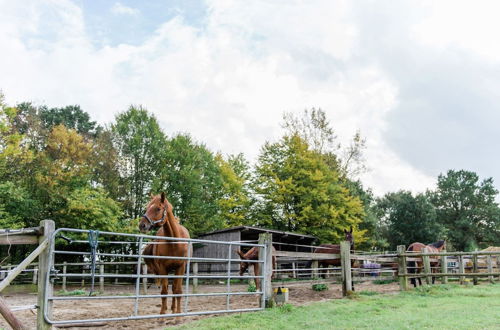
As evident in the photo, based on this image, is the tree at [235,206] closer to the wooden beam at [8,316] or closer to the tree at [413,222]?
the tree at [413,222]

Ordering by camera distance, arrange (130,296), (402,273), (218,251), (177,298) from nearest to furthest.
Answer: (130,296) → (177,298) → (402,273) → (218,251)

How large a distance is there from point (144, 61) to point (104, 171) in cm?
1441

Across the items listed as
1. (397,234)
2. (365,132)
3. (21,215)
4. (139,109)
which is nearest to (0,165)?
(21,215)

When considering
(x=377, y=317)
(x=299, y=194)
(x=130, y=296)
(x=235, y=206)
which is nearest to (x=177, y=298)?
(x=130, y=296)

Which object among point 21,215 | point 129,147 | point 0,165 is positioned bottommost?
point 21,215

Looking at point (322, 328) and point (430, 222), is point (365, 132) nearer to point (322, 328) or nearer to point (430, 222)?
point (430, 222)

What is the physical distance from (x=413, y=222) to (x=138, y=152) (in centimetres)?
2718

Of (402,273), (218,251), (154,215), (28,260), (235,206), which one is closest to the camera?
(28,260)

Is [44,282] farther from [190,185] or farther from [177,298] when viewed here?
[190,185]

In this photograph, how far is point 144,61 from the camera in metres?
14.2

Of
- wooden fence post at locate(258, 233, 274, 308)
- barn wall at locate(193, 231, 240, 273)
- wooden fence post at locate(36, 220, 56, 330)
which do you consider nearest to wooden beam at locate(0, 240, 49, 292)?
wooden fence post at locate(36, 220, 56, 330)

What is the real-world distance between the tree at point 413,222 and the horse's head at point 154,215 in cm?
3621

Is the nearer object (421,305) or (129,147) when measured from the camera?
(421,305)

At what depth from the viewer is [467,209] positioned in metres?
51.4
